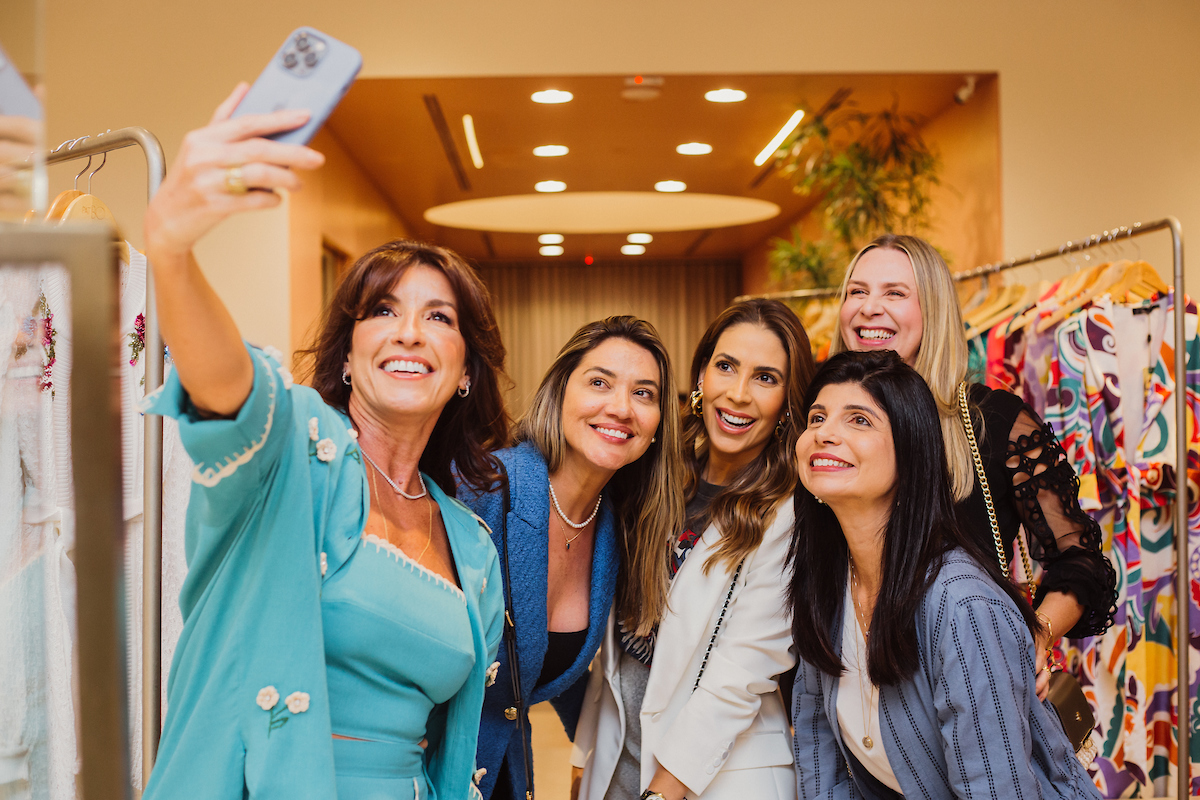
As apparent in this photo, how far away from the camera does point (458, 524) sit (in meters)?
1.47

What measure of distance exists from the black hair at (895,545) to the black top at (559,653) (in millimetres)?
463

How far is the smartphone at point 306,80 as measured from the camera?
2.27 ft

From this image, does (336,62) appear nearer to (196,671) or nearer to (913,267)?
(196,671)

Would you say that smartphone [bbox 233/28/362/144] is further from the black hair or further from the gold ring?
the black hair

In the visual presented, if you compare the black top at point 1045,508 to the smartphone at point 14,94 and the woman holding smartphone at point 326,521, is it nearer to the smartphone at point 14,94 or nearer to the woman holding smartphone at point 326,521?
the woman holding smartphone at point 326,521

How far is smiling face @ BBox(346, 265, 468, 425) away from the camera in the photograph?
4.54 feet

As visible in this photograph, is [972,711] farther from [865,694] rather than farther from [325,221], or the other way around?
[325,221]

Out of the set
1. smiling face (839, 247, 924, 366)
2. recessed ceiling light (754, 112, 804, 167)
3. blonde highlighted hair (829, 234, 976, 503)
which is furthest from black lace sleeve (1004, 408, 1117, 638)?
recessed ceiling light (754, 112, 804, 167)

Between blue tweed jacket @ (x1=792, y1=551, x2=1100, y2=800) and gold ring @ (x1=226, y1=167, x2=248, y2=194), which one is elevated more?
gold ring @ (x1=226, y1=167, x2=248, y2=194)

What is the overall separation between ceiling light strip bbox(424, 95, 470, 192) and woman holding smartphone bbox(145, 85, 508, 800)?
10.8ft

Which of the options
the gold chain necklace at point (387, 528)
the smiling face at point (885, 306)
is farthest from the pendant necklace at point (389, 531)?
the smiling face at point (885, 306)

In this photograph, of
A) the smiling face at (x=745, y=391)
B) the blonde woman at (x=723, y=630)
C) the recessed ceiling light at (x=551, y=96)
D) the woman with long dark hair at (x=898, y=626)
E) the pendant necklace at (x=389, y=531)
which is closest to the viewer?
the pendant necklace at (x=389, y=531)

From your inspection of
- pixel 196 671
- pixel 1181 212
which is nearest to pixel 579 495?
pixel 196 671

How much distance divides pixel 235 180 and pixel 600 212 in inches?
293
